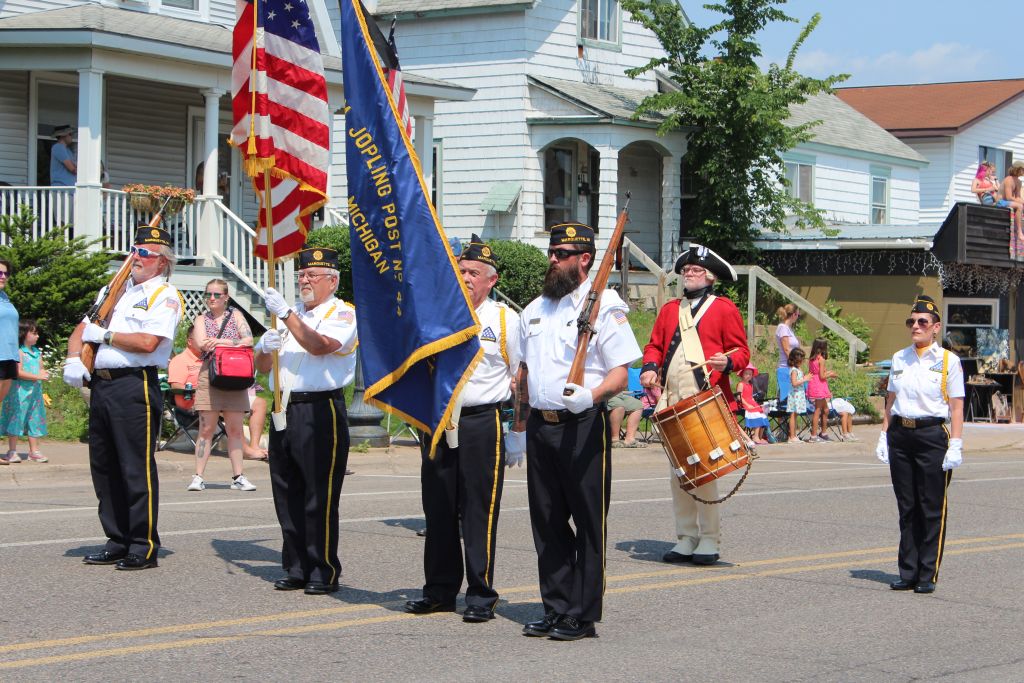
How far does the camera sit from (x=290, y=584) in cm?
881

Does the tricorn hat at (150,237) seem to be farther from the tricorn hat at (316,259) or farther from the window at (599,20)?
the window at (599,20)

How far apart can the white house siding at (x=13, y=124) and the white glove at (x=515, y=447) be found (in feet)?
62.7

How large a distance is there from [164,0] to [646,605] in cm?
2077

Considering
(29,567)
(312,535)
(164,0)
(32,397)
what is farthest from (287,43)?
(164,0)

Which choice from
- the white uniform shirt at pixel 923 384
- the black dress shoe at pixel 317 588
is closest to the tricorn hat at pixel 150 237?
the black dress shoe at pixel 317 588

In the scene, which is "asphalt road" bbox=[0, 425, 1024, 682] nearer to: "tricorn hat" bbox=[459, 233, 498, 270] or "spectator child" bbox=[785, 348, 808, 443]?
"tricorn hat" bbox=[459, 233, 498, 270]

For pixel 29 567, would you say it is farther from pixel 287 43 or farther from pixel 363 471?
pixel 363 471

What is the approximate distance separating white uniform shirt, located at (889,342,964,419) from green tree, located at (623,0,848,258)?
69.6 feet

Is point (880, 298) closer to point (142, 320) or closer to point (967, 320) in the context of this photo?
point (967, 320)

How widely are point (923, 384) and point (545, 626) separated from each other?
3.48 m

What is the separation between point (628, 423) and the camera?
65.9 feet

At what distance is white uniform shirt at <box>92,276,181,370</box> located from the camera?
933 centimetres

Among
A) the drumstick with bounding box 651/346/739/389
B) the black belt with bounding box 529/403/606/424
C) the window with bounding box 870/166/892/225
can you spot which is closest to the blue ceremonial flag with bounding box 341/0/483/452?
the black belt with bounding box 529/403/606/424

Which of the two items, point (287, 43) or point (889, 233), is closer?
point (287, 43)
